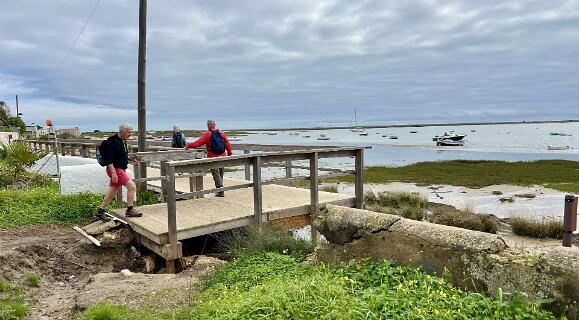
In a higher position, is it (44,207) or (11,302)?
(44,207)

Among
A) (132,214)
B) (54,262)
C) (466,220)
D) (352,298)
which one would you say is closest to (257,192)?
(132,214)

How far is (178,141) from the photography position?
11820 mm

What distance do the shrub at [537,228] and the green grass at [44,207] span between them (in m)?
10.8

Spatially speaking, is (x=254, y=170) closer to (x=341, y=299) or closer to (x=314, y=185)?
(x=314, y=185)

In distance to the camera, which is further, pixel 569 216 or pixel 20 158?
pixel 20 158

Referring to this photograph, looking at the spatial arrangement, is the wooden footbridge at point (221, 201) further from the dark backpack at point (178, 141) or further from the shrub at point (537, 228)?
the shrub at point (537, 228)

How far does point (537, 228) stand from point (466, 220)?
5.87 ft

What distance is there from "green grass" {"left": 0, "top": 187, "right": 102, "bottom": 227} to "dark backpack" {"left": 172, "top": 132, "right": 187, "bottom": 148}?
2.56m

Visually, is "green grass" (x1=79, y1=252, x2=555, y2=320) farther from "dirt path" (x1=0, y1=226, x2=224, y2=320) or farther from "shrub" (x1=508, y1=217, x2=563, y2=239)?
"shrub" (x1=508, y1=217, x2=563, y2=239)

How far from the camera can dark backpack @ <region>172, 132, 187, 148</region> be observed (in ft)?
38.6

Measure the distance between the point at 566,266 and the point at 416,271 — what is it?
1.13 metres

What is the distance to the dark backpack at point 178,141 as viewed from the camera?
11.8 metres

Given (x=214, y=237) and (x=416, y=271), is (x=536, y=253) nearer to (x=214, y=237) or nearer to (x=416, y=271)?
(x=416, y=271)

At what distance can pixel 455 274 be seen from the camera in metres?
3.75
